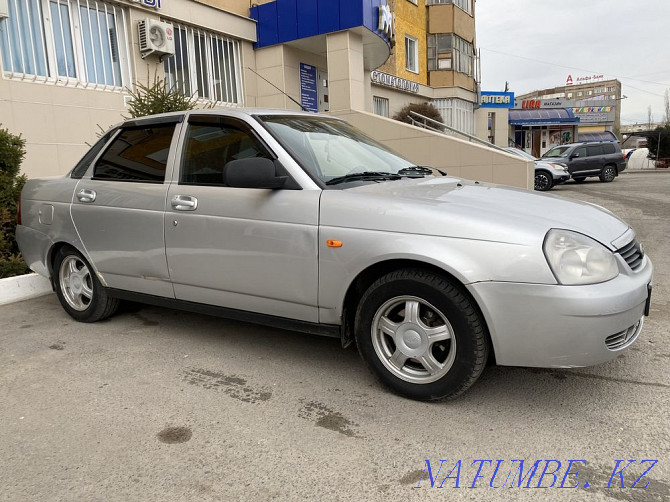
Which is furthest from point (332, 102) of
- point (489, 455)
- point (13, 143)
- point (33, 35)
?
point (489, 455)

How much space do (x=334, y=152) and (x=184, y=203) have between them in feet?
3.68

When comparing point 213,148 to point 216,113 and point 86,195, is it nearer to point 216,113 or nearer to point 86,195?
point 216,113

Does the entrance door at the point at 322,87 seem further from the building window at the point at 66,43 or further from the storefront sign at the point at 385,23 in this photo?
the building window at the point at 66,43

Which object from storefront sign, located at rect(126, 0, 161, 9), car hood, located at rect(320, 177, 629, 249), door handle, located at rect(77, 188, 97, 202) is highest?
storefront sign, located at rect(126, 0, 161, 9)

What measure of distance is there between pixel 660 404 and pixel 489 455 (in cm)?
115

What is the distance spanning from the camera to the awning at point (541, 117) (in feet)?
141

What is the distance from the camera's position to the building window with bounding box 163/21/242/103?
1056cm

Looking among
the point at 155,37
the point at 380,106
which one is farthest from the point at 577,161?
the point at 155,37

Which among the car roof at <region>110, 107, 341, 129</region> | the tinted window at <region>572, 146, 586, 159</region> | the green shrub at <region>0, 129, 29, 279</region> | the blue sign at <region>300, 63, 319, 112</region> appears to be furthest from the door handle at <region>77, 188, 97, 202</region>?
the tinted window at <region>572, 146, 586, 159</region>

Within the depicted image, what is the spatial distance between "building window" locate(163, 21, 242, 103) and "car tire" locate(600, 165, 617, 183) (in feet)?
48.0

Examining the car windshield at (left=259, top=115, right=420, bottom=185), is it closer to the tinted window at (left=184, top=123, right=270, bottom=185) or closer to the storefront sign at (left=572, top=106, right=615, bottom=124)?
the tinted window at (left=184, top=123, right=270, bottom=185)

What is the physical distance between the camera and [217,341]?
4.14 m

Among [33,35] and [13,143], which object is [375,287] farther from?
[33,35]

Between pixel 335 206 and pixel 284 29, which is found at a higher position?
pixel 284 29
